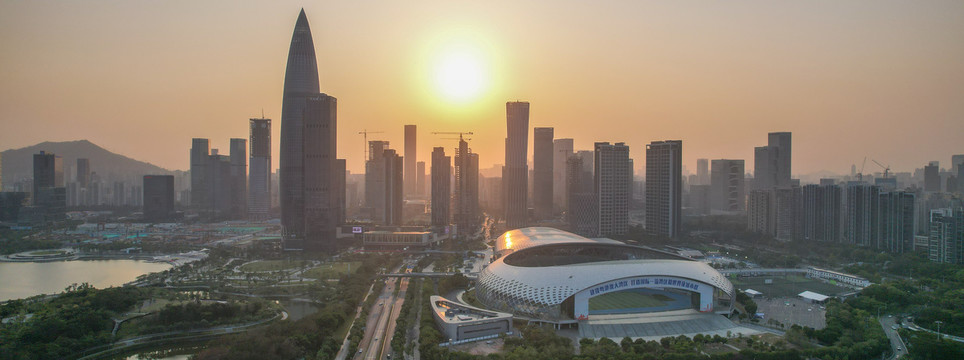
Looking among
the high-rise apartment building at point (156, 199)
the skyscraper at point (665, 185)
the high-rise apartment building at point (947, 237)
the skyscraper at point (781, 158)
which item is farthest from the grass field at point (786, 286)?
the high-rise apartment building at point (156, 199)

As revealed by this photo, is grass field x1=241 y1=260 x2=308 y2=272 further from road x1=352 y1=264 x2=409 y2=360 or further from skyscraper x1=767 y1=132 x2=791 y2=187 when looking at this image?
skyscraper x1=767 y1=132 x2=791 y2=187

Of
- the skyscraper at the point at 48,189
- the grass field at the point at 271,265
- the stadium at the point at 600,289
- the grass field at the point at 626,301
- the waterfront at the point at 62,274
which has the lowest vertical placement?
the waterfront at the point at 62,274

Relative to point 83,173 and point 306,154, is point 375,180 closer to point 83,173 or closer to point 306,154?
A: point 306,154

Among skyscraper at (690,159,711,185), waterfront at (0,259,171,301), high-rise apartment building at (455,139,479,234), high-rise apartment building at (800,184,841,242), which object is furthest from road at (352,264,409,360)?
skyscraper at (690,159,711,185)

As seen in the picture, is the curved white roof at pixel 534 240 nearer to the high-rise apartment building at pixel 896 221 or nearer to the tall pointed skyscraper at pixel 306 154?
the tall pointed skyscraper at pixel 306 154

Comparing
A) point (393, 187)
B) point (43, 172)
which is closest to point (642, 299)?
point (393, 187)

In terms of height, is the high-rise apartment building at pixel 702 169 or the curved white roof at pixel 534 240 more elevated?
the high-rise apartment building at pixel 702 169

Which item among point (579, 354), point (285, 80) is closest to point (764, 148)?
point (285, 80)
